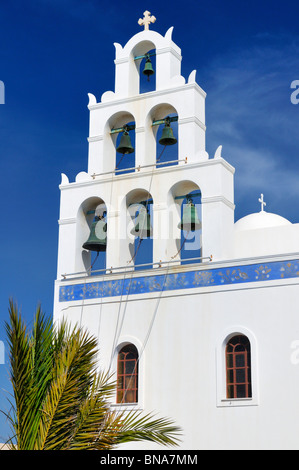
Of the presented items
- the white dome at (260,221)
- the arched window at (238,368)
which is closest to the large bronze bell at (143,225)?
the white dome at (260,221)

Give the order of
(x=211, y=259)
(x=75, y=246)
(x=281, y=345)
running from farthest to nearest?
(x=75, y=246) → (x=211, y=259) → (x=281, y=345)

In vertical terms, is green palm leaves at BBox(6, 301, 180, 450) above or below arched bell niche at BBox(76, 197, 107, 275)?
below

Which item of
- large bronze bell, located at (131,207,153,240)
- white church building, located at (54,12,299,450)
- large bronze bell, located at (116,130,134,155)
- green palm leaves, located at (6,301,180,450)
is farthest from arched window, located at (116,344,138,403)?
large bronze bell, located at (116,130,134,155)

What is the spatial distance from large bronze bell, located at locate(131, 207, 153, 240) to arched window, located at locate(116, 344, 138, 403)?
229 cm

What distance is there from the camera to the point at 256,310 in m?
13.1

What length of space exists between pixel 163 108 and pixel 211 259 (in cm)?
370

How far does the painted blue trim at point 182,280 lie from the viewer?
43.1 feet

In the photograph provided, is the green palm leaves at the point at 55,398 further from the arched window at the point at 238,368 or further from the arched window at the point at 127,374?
the arched window at the point at 127,374

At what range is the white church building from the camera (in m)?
12.9

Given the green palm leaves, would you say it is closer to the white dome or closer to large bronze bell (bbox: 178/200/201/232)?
large bronze bell (bbox: 178/200/201/232)

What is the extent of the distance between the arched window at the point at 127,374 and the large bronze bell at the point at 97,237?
229cm

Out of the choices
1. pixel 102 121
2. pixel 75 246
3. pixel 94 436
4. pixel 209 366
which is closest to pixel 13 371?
pixel 94 436

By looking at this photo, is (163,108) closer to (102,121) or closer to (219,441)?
(102,121)

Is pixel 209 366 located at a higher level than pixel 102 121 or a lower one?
lower
